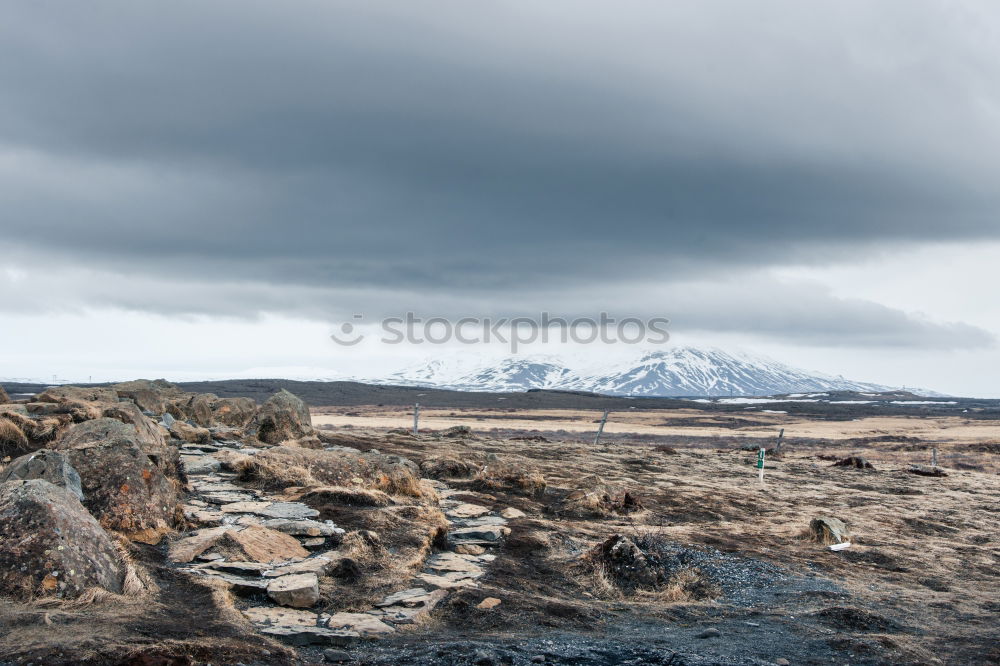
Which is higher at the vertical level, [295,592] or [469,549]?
[295,592]

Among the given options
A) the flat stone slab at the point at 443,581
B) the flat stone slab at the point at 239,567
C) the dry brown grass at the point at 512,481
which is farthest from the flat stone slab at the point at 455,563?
the dry brown grass at the point at 512,481

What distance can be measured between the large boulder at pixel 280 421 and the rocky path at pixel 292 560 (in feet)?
25.2

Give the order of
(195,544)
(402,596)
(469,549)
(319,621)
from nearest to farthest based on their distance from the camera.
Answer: (319,621) → (402,596) → (195,544) → (469,549)

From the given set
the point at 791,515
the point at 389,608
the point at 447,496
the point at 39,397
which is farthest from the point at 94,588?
the point at 791,515

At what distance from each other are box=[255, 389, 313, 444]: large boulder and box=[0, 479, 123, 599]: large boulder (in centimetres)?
1407

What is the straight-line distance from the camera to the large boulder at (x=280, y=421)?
2242cm

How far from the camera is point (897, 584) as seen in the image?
41.3ft

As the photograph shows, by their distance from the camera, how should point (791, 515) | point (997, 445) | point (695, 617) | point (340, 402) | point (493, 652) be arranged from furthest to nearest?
point (340, 402) → point (997, 445) → point (791, 515) → point (695, 617) → point (493, 652)

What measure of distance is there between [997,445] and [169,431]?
58.3m

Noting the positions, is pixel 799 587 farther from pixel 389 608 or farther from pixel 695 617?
pixel 389 608

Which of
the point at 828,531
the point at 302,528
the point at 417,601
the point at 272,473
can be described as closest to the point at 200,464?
the point at 272,473

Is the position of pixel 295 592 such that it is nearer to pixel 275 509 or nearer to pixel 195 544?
pixel 195 544

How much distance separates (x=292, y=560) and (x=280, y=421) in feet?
44.3

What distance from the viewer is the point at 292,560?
10.1m
